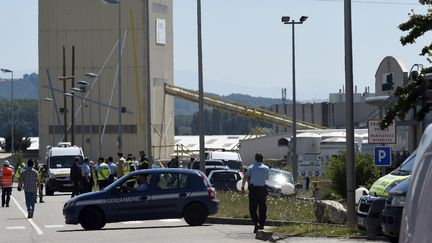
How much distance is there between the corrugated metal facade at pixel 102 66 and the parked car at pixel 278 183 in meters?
61.2

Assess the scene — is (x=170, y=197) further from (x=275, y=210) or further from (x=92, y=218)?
(x=275, y=210)

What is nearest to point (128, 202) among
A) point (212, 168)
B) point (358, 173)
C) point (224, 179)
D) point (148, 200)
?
point (148, 200)

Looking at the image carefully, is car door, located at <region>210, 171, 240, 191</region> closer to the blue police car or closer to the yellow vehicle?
the blue police car

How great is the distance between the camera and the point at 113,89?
106938 millimetres

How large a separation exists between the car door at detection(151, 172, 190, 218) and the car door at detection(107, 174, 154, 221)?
0.17 m

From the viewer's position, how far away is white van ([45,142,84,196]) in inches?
2158

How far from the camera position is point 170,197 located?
2652 centimetres

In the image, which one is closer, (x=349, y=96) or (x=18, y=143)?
(x=349, y=96)

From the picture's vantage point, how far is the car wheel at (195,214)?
87.3 feet

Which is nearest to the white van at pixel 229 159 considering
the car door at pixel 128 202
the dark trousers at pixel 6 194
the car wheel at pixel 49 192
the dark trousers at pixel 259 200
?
the car wheel at pixel 49 192

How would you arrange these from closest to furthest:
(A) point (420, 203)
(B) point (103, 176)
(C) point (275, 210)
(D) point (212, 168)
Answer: (A) point (420, 203), (C) point (275, 210), (B) point (103, 176), (D) point (212, 168)

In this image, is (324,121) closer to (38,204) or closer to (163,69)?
(163,69)

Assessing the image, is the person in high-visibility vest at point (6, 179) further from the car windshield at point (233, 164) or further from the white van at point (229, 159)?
the car windshield at point (233, 164)

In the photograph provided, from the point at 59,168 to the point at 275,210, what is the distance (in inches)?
1148
